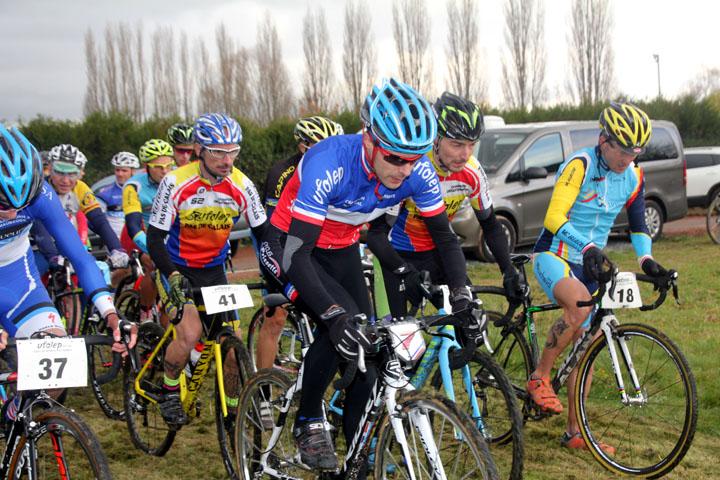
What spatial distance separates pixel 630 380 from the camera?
14.0 ft

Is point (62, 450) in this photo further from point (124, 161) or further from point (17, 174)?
point (124, 161)

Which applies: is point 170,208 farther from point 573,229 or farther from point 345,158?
point 573,229

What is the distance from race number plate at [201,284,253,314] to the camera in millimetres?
4191

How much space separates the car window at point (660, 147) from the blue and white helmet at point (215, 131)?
10475 millimetres

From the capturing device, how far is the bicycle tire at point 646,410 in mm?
3980

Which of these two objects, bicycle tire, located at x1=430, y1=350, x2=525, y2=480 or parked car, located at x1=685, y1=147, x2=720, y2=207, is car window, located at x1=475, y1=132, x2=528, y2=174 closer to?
parked car, located at x1=685, y1=147, x2=720, y2=207

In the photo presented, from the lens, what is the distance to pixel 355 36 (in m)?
36.5

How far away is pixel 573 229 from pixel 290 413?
2085mm

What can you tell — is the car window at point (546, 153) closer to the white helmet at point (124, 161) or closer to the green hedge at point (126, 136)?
the white helmet at point (124, 161)

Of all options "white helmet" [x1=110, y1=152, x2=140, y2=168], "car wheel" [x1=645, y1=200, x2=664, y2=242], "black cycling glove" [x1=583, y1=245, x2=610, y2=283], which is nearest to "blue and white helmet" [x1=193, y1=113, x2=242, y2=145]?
"black cycling glove" [x1=583, y1=245, x2=610, y2=283]

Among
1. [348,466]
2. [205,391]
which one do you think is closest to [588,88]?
[205,391]

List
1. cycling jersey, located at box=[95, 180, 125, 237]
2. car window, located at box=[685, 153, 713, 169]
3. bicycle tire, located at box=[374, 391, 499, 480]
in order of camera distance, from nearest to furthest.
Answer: bicycle tire, located at box=[374, 391, 499, 480] < cycling jersey, located at box=[95, 180, 125, 237] < car window, located at box=[685, 153, 713, 169]

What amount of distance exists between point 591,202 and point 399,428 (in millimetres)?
2456

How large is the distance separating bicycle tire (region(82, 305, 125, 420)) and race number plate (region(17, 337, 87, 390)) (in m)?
2.45
